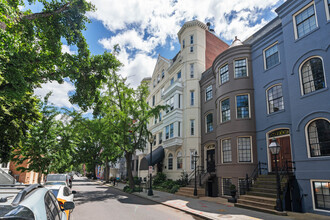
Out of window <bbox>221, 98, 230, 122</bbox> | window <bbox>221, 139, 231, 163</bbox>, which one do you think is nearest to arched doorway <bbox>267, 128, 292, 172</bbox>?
window <bbox>221, 139, 231, 163</bbox>

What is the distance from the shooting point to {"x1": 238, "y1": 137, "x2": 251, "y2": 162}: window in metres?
16.5

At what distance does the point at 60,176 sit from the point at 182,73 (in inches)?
661

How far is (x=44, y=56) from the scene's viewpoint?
9336 millimetres

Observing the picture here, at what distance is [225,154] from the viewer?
18.2 metres

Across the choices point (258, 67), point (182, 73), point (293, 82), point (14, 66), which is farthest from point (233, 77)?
point (14, 66)

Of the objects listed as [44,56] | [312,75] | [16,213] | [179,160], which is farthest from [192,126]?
[16,213]

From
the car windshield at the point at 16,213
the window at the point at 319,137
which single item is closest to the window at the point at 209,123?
the window at the point at 319,137

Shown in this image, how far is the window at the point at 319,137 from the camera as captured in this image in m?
11.3

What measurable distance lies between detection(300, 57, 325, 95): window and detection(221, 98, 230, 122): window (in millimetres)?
6450

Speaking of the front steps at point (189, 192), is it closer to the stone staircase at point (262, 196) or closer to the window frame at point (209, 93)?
the stone staircase at point (262, 196)

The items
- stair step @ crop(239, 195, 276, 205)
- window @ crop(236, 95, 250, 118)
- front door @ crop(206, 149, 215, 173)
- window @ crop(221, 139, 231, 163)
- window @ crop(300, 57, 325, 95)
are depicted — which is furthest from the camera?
front door @ crop(206, 149, 215, 173)

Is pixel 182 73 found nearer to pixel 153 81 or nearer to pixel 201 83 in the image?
pixel 201 83

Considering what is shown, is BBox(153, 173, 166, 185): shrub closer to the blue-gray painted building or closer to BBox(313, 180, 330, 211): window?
the blue-gray painted building

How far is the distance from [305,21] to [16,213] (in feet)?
53.1
